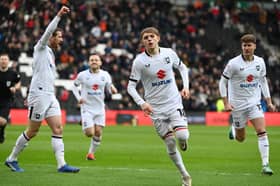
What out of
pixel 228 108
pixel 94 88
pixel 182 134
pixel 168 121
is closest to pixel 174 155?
pixel 182 134

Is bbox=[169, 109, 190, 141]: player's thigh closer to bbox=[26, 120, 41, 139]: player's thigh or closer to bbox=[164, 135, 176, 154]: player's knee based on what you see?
bbox=[164, 135, 176, 154]: player's knee

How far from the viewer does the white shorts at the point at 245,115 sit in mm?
14430

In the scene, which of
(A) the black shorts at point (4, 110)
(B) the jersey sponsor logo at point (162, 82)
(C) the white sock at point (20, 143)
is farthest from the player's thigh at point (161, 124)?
(A) the black shorts at point (4, 110)

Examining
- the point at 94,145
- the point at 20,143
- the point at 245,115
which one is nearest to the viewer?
the point at 20,143

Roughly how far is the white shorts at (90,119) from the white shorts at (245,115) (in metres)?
4.43

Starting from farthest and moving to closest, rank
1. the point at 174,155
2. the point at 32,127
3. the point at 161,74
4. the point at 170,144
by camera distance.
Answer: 1. the point at 32,127
2. the point at 161,74
3. the point at 170,144
4. the point at 174,155

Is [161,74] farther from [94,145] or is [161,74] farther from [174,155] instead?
[94,145]

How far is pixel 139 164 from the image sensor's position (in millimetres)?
16031

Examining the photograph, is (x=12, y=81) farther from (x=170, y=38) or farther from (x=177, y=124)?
(x=170, y=38)

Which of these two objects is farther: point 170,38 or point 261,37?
point 261,37

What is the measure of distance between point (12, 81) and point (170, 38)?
2839 centimetres

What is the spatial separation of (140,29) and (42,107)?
34683mm

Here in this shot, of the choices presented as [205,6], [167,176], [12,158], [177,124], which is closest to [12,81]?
[12,158]

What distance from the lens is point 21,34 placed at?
41.7 meters
